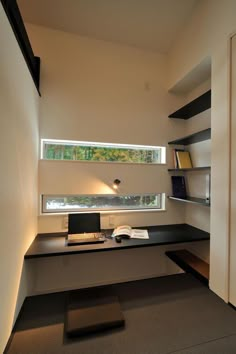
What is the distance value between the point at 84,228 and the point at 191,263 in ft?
4.30

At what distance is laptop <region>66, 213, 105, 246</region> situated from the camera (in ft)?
6.33

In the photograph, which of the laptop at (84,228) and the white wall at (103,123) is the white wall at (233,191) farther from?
the laptop at (84,228)

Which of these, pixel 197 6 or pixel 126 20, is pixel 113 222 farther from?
pixel 197 6

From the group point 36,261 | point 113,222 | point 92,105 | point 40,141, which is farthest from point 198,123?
point 36,261

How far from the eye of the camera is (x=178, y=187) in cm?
249

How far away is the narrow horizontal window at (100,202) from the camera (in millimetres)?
2193

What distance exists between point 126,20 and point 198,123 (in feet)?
4.90

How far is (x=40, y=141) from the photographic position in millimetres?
2098

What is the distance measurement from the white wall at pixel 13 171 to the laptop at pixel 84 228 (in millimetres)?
434

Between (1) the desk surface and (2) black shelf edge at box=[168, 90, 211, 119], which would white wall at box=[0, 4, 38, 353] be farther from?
(2) black shelf edge at box=[168, 90, 211, 119]

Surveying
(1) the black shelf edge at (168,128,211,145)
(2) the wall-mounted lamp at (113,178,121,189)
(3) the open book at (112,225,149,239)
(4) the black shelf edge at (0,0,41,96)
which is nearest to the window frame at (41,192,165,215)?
(2) the wall-mounted lamp at (113,178,121,189)

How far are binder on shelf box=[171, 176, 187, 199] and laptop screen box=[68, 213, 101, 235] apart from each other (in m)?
1.14

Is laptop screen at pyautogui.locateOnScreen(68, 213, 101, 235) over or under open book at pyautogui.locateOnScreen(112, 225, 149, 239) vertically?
over

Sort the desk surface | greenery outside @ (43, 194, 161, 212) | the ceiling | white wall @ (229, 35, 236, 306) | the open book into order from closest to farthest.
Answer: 1. white wall @ (229, 35, 236, 306)
2. the desk surface
3. the ceiling
4. the open book
5. greenery outside @ (43, 194, 161, 212)
